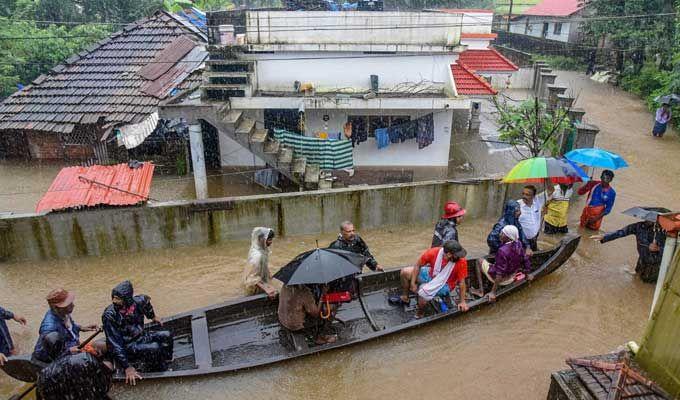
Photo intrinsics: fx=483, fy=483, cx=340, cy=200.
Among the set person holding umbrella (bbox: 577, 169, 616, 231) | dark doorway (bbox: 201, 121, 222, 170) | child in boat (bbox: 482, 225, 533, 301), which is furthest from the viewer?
dark doorway (bbox: 201, 121, 222, 170)

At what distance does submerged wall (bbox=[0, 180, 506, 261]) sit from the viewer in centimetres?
995

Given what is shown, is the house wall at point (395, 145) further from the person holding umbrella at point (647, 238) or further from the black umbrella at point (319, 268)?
the black umbrella at point (319, 268)

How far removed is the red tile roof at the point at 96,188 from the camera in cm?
987

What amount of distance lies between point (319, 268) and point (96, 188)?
20.5 ft

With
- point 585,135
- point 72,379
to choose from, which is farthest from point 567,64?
point 72,379

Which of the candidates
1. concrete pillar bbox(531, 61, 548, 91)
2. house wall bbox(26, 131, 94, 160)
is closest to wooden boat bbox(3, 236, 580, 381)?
house wall bbox(26, 131, 94, 160)

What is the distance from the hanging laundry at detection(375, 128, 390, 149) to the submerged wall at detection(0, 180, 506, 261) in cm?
366

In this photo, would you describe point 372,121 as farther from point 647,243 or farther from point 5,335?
point 5,335

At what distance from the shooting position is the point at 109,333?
5902mm

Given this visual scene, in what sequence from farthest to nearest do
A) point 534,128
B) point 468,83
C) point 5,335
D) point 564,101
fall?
1. point 564,101
2. point 468,83
3. point 534,128
4. point 5,335

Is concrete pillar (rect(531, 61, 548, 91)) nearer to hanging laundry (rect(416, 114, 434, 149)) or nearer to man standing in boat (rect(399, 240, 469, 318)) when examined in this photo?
hanging laundry (rect(416, 114, 434, 149))

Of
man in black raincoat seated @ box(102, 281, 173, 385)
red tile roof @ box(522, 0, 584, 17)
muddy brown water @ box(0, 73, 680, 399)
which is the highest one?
red tile roof @ box(522, 0, 584, 17)

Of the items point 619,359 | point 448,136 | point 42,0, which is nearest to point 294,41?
point 448,136

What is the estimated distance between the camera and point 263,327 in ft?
24.4
